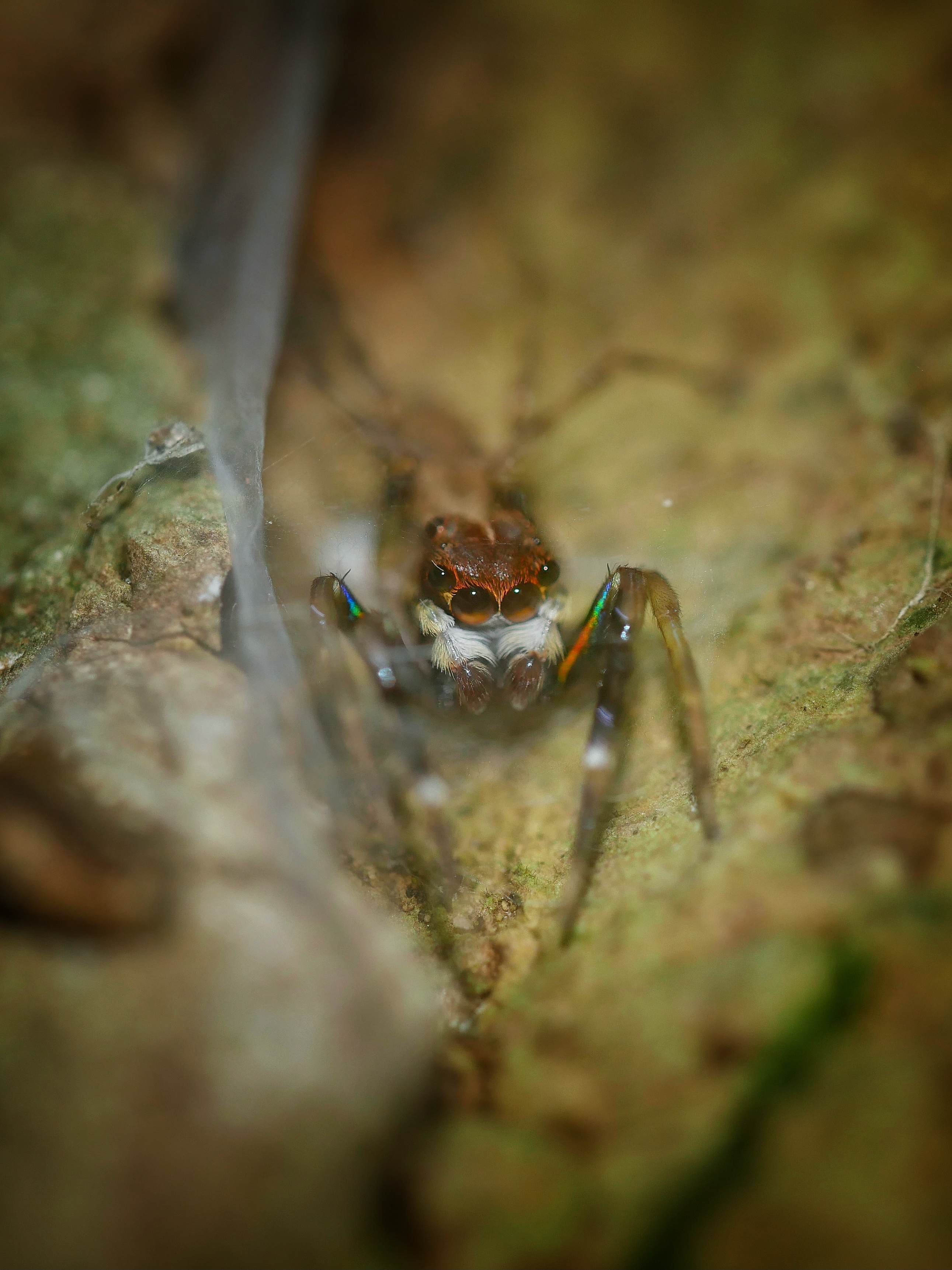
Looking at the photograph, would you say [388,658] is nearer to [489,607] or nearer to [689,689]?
[489,607]

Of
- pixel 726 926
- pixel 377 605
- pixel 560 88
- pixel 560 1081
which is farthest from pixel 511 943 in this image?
pixel 560 88

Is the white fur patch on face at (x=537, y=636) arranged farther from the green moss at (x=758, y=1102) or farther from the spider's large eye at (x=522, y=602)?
the green moss at (x=758, y=1102)

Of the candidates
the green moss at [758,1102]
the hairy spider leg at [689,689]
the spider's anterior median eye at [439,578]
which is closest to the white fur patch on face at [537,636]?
the spider's anterior median eye at [439,578]

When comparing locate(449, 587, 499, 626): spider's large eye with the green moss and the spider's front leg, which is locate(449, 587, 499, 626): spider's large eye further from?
the green moss

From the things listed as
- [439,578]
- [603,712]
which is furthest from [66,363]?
[603,712]

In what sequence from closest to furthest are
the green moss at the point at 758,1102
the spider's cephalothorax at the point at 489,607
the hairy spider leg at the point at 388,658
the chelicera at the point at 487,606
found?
the green moss at the point at 758,1102
the chelicera at the point at 487,606
the hairy spider leg at the point at 388,658
the spider's cephalothorax at the point at 489,607

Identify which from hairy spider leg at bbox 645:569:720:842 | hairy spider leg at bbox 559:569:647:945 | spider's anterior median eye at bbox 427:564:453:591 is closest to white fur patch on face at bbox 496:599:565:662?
hairy spider leg at bbox 559:569:647:945

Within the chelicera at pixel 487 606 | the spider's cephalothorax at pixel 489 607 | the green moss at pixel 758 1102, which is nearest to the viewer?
the green moss at pixel 758 1102
